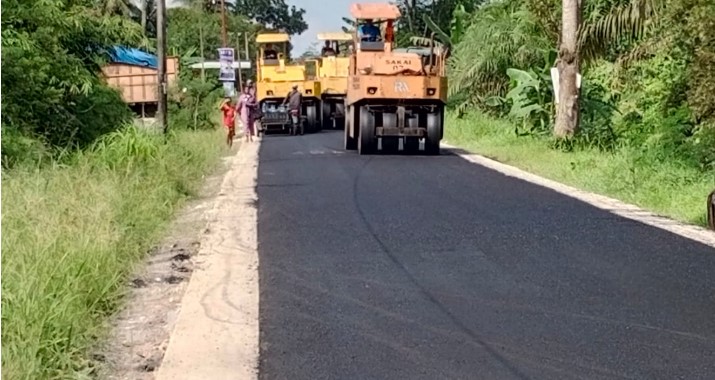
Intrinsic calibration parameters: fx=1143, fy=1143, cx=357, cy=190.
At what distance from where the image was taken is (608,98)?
26.7m

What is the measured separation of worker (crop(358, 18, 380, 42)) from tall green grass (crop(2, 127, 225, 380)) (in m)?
8.01

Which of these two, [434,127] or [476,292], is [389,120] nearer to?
[434,127]

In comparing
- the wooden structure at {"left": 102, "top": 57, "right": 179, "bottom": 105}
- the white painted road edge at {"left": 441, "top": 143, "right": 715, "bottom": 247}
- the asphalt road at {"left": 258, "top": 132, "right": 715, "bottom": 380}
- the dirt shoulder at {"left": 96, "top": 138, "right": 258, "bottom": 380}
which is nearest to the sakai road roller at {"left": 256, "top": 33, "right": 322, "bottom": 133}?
the wooden structure at {"left": 102, "top": 57, "right": 179, "bottom": 105}

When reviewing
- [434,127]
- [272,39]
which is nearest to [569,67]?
[434,127]

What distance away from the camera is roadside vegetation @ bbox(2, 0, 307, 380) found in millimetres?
6363

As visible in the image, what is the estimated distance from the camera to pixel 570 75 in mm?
22250

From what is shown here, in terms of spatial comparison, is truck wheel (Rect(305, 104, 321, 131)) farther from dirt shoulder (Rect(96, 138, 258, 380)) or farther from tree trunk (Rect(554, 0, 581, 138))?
dirt shoulder (Rect(96, 138, 258, 380))

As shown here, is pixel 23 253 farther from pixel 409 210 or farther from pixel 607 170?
pixel 607 170

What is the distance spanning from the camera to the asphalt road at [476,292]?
617 centimetres

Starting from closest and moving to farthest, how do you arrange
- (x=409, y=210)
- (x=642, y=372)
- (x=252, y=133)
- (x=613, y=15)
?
(x=642, y=372) → (x=409, y=210) → (x=613, y=15) → (x=252, y=133)

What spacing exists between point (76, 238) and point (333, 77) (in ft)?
102

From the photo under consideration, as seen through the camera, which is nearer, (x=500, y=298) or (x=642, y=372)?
(x=642, y=372)

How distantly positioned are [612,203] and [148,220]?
18.1 ft

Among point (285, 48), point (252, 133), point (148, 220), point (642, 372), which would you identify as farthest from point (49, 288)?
point (285, 48)
